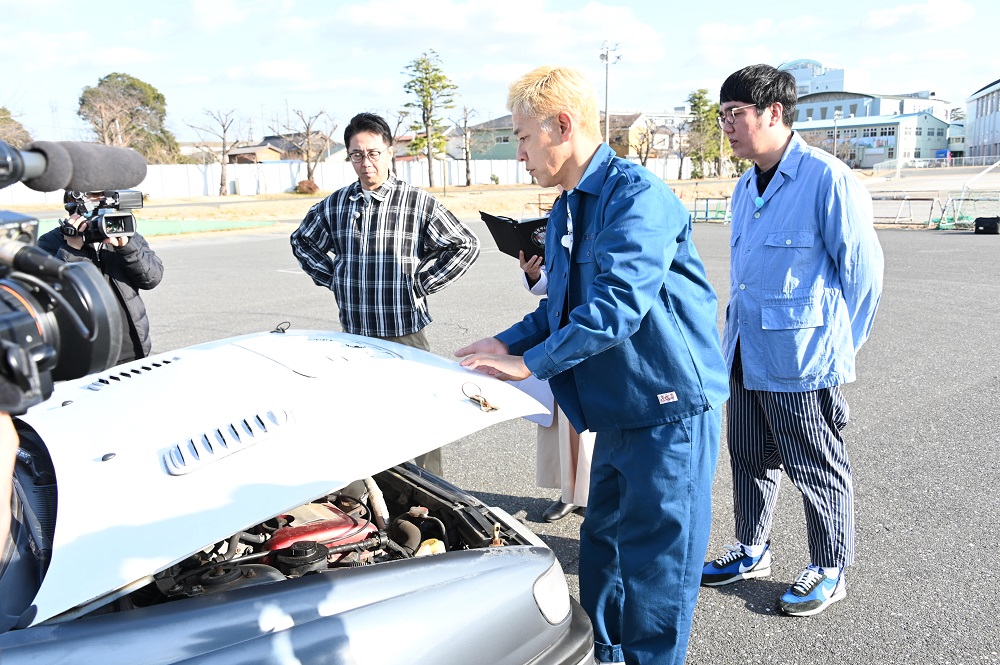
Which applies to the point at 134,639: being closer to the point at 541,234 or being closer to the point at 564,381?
the point at 564,381

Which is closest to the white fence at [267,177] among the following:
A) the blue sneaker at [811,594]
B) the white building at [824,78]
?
the blue sneaker at [811,594]

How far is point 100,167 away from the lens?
1.51m

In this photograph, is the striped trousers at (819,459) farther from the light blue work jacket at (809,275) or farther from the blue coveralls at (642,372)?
the blue coveralls at (642,372)

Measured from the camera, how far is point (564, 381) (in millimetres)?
2705

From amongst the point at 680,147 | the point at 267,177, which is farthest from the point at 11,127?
the point at 680,147

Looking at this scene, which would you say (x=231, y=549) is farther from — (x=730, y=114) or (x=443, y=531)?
(x=730, y=114)

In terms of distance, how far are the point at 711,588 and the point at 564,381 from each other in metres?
1.38

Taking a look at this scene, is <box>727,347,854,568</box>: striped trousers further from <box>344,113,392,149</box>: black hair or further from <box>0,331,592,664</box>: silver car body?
<box>344,113,392,149</box>: black hair

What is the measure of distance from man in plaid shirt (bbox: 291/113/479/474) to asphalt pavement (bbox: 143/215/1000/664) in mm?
1094

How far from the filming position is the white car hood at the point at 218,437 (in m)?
1.67

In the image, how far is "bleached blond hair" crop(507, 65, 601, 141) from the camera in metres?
2.46

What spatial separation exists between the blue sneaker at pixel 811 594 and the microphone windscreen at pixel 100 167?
2839 mm

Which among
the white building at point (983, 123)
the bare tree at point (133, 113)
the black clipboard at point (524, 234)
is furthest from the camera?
the white building at point (983, 123)

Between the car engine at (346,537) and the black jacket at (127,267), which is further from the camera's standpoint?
the black jacket at (127,267)
